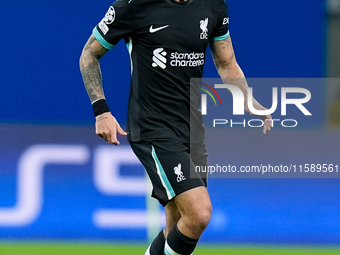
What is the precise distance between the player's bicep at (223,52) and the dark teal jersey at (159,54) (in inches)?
10.9

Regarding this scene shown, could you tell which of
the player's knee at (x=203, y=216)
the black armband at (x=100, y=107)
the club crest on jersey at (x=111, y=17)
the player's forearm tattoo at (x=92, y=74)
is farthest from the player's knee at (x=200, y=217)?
the club crest on jersey at (x=111, y=17)

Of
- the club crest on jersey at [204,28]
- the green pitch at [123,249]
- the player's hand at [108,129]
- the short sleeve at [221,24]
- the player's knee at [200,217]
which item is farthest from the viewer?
the green pitch at [123,249]

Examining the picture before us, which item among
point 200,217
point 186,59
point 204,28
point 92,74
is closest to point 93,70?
point 92,74

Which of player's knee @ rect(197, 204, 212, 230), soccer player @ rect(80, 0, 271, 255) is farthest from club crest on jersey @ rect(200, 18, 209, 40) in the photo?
player's knee @ rect(197, 204, 212, 230)

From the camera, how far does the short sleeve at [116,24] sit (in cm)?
328

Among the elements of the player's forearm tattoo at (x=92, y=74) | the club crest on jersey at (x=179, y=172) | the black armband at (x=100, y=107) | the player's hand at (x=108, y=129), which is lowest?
the club crest on jersey at (x=179, y=172)

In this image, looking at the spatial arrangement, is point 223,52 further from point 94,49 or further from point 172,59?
point 94,49

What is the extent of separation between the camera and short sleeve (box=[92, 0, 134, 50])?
10.8 feet

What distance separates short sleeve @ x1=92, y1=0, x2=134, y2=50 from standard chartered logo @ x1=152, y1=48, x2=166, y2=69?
6.9 inches

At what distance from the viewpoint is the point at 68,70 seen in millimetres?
4785

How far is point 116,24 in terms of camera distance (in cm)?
332

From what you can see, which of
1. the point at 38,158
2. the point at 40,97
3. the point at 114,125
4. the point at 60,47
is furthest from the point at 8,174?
the point at 114,125

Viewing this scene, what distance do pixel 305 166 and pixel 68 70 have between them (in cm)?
195

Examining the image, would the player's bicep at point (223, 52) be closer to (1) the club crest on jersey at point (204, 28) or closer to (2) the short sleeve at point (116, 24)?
(1) the club crest on jersey at point (204, 28)
